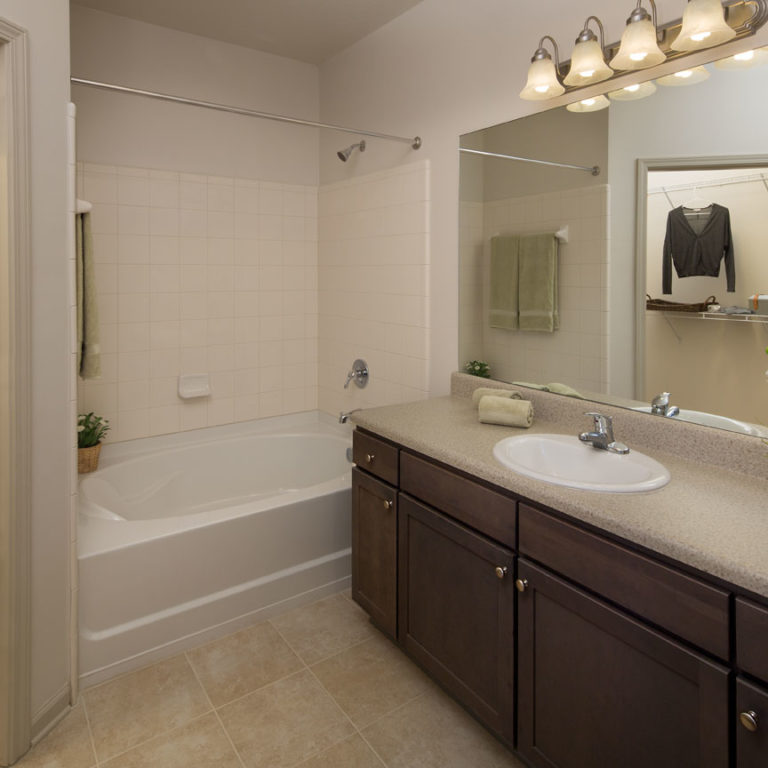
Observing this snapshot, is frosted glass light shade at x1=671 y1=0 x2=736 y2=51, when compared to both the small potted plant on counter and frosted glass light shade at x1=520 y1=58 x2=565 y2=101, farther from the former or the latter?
the small potted plant on counter

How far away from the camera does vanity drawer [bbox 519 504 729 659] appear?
43.1 inches

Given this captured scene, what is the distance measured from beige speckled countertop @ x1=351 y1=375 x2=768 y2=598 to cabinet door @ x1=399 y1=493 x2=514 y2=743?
0.22 metres

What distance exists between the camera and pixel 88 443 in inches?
107

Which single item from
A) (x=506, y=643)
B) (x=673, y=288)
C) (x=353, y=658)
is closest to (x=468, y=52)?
(x=673, y=288)

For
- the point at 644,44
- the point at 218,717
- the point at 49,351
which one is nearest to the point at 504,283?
the point at 644,44

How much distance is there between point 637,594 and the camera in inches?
47.9

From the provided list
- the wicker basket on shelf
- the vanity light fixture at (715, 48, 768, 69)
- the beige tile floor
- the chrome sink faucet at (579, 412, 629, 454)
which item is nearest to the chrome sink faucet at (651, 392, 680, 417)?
the chrome sink faucet at (579, 412, 629, 454)

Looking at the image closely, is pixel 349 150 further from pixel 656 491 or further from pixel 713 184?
pixel 656 491

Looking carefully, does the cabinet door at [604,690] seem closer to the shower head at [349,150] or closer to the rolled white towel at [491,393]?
the rolled white towel at [491,393]

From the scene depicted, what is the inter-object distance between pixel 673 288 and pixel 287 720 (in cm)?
178

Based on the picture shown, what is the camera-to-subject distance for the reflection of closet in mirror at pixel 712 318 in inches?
60.6

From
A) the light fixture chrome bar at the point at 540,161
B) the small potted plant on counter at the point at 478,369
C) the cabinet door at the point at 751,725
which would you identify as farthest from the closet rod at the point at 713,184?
the cabinet door at the point at 751,725

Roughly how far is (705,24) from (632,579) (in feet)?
4.60

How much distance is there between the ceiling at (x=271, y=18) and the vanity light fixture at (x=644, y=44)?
1003 millimetres
